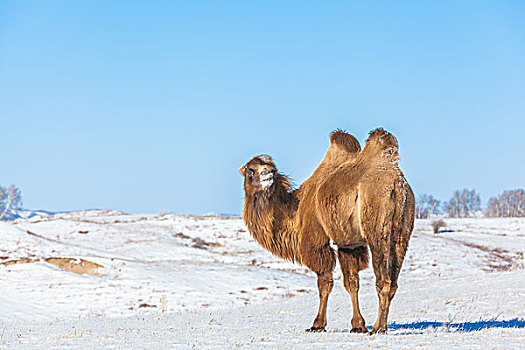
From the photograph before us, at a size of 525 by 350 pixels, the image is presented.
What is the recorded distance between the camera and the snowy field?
8.69 m

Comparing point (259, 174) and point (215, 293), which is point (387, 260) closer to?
point (259, 174)

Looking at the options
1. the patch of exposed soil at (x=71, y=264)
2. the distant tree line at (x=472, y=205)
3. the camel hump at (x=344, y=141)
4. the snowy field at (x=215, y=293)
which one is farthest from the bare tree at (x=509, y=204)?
the camel hump at (x=344, y=141)

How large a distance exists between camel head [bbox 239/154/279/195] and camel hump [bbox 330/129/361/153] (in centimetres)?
124

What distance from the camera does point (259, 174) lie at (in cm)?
949

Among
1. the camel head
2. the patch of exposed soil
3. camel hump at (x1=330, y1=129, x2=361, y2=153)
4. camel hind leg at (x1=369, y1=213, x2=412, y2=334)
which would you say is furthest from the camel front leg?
the patch of exposed soil

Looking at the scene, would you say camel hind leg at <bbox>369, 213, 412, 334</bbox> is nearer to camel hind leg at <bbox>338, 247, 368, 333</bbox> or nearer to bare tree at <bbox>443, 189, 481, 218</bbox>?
camel hind leg at <bbox>338, 247, 368, 333</bbox>

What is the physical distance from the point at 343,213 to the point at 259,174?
67.9 inches

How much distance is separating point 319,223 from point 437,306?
7959mm

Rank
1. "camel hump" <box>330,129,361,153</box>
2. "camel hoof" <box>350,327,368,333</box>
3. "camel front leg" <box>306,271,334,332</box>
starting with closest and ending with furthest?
"camel hoof" <box>350,327,368,333</box>
"camel front leg" <box>306,271,334,332</box>
"camel hump" <box>330,129,361,153</box>

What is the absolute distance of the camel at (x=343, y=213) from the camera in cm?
810

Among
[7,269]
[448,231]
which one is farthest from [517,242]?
[7,269]

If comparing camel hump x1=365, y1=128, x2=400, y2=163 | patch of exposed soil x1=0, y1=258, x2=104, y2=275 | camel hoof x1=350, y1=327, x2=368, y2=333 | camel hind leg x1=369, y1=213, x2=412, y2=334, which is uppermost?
camel hump x1=365, y1=128, x2=400, y2=163

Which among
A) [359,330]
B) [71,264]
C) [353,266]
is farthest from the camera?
[71,264]

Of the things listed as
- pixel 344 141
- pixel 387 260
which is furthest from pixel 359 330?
pixel 344 141
